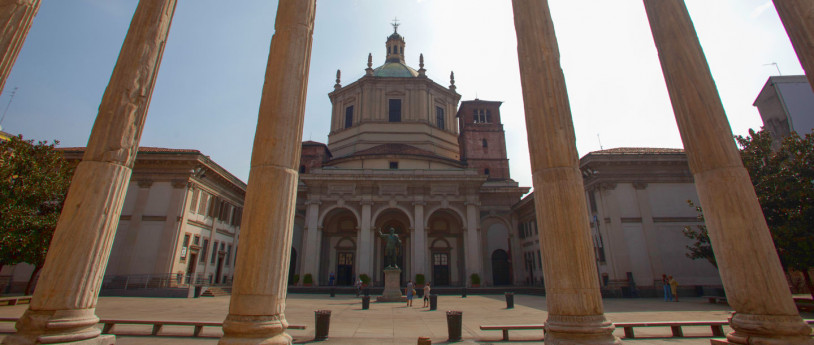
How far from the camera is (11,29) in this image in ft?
20.0

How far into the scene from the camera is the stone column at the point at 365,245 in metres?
29.3

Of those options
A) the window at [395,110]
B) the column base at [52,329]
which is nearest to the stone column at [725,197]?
the column base at [52,329]

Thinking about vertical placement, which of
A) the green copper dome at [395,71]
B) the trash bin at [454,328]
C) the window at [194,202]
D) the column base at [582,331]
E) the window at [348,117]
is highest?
the green copper dome at [395,71]

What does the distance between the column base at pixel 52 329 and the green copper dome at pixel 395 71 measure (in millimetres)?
38579

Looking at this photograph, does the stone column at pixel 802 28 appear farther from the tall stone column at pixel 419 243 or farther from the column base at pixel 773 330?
the tall stone column at pixel 419 243

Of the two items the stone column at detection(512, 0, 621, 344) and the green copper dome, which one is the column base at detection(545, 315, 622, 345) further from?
the green copper dome

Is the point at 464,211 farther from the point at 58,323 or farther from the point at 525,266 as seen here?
the point at 58,323

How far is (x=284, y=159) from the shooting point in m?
6.22

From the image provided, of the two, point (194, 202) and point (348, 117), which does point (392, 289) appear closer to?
point (194, 202)

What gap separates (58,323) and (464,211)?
27.9m

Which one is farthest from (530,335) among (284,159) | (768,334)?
(284,159)

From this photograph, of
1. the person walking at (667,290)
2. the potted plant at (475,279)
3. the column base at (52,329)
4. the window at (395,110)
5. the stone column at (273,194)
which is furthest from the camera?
the window at (395,110)

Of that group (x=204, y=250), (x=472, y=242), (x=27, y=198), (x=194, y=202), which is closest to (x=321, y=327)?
(x=27, y=198)

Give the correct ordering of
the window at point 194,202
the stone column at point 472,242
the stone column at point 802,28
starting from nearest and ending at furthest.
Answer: the stone column at point 802,28 < the window at point 194,202 < the stone column at point 472,242
